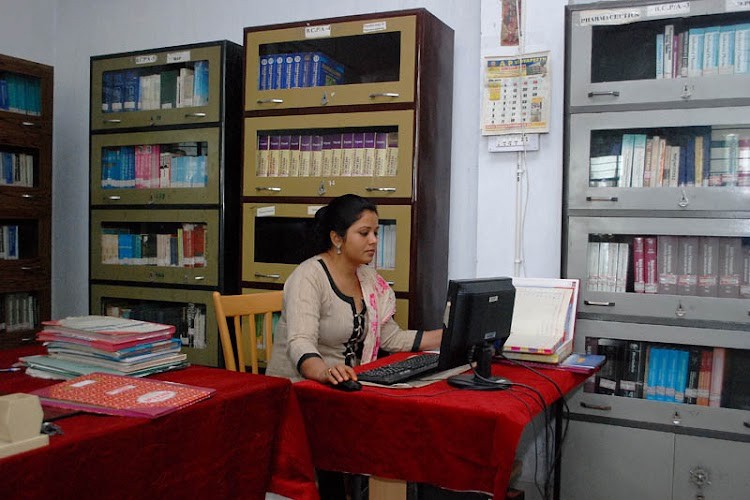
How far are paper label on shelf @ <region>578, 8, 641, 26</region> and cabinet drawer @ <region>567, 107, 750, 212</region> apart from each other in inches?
13.3

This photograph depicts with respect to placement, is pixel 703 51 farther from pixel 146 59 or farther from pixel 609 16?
pixel 146 59

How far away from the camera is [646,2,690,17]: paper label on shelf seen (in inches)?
95.8

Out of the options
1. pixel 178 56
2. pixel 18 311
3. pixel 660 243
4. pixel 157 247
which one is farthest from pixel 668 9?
pixel 18 311

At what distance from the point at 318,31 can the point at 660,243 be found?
5.63 ft

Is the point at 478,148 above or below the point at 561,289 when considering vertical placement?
above

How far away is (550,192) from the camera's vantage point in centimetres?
288

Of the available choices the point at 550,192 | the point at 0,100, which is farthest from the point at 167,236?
the point at 550,192

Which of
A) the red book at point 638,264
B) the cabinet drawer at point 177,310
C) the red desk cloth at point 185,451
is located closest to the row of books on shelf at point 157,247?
the cabinet drawer at point 177,310

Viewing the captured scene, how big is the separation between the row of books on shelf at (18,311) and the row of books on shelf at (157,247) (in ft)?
2.32

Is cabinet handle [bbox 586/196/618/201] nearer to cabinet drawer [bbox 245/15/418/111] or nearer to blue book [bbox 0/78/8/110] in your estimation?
cabinet drawer [bbox 245/15/418/111]

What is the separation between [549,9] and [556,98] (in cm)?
36

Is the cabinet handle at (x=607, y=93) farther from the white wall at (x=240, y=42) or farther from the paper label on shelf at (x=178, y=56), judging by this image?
the paper label on shelf at (x=178, y=56)

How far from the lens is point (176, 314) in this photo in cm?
355

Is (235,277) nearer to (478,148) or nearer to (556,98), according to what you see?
(478,148)
